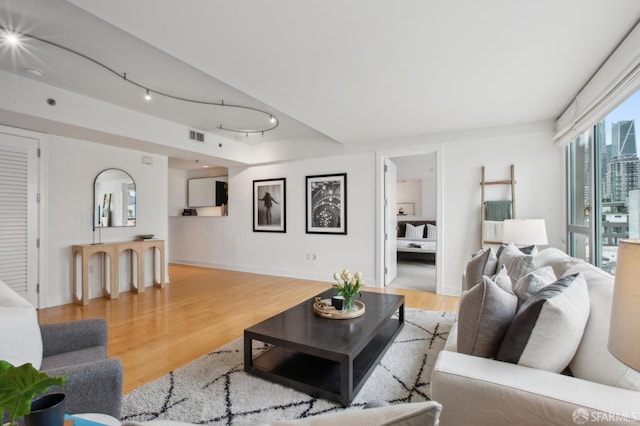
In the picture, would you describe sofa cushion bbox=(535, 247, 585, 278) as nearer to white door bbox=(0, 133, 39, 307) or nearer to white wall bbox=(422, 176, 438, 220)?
white door bbox=(0, 133, 39, 307)

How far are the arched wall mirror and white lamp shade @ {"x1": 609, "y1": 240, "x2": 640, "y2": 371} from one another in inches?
218

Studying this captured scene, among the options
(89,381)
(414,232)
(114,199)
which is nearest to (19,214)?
(114,199)

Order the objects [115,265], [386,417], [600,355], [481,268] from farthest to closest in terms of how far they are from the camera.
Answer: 1. [115,265]
2. [481,268]
3. [600,355]
4. [386,417]

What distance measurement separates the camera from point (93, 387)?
1.27m

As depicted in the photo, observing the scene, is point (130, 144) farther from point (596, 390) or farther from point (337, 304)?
point (596, 390)

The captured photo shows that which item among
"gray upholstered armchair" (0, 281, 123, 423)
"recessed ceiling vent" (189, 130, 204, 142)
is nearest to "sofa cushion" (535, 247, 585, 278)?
"gray upholstered armchair" (0, 281, 123, 423)

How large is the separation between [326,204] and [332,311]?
326cm

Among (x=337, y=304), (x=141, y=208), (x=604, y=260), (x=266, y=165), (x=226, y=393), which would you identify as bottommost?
(x=226, y=393)

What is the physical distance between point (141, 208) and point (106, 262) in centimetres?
99

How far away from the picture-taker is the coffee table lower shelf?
1.86 m

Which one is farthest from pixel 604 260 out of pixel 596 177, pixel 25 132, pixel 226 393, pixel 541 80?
pixel 25 132

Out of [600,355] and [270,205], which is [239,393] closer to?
[600,355]

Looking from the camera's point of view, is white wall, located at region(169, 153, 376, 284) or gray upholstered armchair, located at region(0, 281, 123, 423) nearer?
gray upholstered armchair, located at region(0, 281, 123, 423)

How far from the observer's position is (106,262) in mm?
4613
